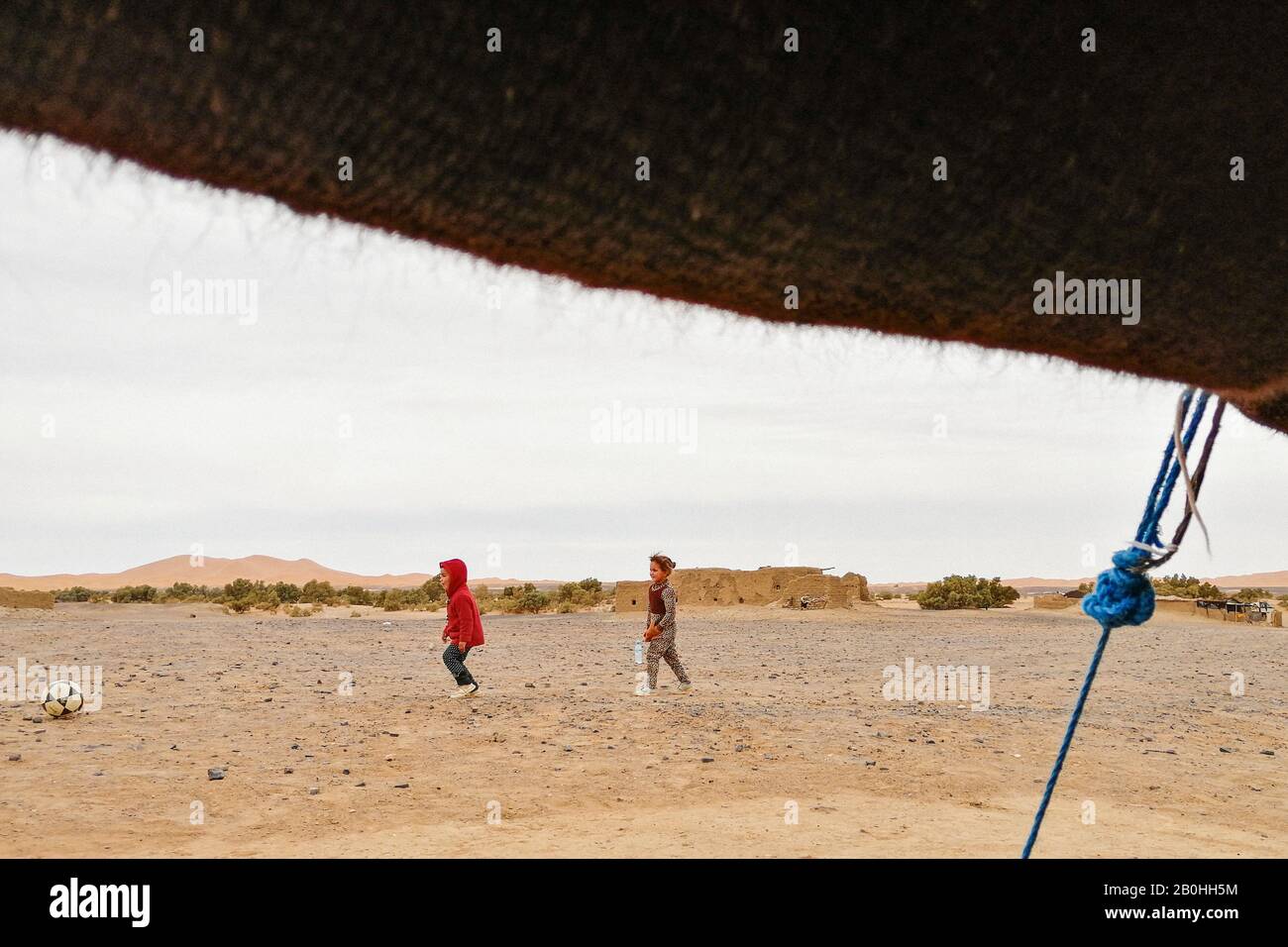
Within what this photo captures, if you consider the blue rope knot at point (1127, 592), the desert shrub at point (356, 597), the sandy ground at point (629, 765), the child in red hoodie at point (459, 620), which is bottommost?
the desert shrub at point (356, 597)

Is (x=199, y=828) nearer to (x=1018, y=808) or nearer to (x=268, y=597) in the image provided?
(x=1018, y=808)

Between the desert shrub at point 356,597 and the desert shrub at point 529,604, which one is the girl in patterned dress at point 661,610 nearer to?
the desert shrub at point 529,604

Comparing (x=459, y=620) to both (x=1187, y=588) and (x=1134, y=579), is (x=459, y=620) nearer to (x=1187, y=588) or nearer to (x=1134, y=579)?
(x=1134, y=579)

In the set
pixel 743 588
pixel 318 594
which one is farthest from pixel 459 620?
pixel 318 594

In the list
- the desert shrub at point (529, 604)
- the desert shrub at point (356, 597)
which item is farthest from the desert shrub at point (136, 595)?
the desert shrub at point (529, 604)

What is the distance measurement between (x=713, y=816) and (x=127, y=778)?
4.08 meters

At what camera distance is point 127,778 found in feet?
23.0

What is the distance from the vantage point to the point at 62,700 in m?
9.32

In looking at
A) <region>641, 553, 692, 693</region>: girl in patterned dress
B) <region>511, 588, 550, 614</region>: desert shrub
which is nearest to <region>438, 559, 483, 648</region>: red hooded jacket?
<region>641, 553, 692, 693</region>: girl in patterned dress

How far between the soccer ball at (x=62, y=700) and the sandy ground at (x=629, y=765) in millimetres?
120

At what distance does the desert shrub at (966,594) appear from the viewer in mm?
36312

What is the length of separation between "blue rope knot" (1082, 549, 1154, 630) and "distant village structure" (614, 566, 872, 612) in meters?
27.6

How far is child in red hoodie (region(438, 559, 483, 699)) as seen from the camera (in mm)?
10305

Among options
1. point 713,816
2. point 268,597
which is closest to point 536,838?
point 713,816
